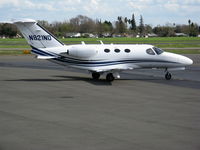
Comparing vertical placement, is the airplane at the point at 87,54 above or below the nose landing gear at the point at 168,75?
above

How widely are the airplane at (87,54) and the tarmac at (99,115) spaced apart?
98 centimetres

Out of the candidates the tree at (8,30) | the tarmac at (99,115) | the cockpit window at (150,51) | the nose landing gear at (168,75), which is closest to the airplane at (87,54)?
the cockpit window at (150,51)

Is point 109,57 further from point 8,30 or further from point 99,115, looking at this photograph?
point 8,30

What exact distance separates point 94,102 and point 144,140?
25.2 feet

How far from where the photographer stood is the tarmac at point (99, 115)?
13.1 meters

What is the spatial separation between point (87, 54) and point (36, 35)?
3321 mm

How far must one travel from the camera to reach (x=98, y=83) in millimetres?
29109

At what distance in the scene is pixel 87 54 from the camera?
2953 cm

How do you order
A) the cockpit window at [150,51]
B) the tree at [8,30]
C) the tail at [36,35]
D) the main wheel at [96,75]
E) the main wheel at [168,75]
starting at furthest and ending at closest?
the tree at [8,30] → the main wheel at [168,75] → the main wheel at [96,75] → the cockpit window at [150,51] → the tail at [36,35]

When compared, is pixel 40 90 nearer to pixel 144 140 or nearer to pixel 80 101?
pixel 80 101

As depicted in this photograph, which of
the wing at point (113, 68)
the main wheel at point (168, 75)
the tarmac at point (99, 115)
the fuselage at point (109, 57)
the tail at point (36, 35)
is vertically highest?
the tail at point (36, 35)

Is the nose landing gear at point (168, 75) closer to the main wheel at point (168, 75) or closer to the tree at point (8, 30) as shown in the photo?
the main wheel at point (168, 75)

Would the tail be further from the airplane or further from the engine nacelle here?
the engine nacelle

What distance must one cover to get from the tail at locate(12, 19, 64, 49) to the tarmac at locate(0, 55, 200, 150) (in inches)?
89.3
